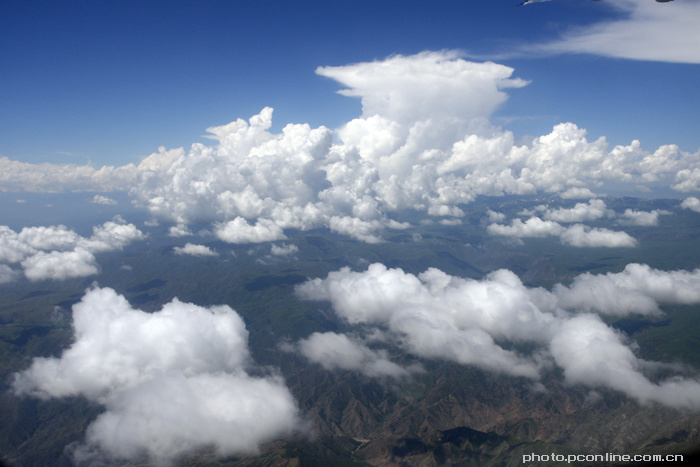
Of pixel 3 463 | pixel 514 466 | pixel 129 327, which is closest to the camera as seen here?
pixel 3 463

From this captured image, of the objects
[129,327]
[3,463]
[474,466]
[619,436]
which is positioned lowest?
[474,466]

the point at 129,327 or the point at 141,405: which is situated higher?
the point at 129,327

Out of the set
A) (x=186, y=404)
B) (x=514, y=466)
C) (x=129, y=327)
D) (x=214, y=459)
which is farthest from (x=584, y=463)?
(x=129, y=327)

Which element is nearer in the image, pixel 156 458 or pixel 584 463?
pixel 584 463

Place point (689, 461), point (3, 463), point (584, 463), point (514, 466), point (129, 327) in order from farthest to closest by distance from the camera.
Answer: point (129, 327), point (514, 466), point (584, 463), point (3, 463), point (689, 461)

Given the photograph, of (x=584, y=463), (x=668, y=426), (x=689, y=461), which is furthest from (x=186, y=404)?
(x=668, y=426)

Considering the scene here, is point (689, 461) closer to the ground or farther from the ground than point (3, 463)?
farther from the ground

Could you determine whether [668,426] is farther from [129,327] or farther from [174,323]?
[129,327]

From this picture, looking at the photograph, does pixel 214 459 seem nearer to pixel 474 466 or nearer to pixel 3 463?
pixel 474 466

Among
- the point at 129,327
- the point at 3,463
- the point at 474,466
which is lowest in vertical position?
the point at 474,466
